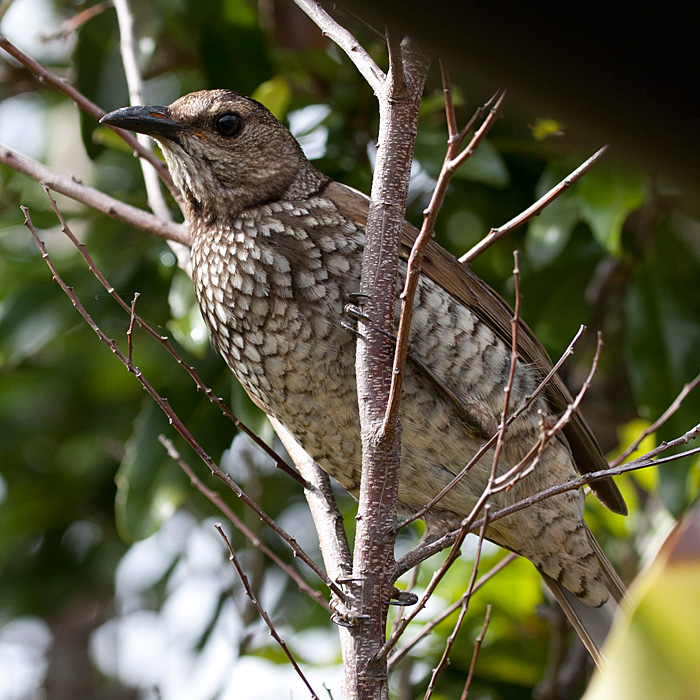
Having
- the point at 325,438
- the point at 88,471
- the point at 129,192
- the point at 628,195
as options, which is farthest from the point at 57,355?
the point at 628,195

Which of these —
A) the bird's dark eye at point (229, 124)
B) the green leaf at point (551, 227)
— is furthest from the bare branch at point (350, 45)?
the green leaf at point (551, 227)

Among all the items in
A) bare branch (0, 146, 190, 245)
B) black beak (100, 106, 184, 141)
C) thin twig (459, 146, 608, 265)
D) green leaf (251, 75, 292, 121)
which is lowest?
thin twig (459, 146, 608, 265)

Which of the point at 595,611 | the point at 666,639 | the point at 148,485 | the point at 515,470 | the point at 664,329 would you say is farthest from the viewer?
the point at 664,329

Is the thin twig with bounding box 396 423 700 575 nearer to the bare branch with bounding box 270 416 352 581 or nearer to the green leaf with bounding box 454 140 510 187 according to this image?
the bare branch with bounding box 270 416 352 581

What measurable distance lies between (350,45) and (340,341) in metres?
0.73

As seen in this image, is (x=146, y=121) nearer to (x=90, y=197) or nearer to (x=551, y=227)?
(x=90, y=197)

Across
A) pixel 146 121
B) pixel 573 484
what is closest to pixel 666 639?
pixel 573 484

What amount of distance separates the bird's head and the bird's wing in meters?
0.17

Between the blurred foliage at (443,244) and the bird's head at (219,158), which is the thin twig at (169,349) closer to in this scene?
the bird's head at (219,158)

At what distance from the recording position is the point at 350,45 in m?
2.11

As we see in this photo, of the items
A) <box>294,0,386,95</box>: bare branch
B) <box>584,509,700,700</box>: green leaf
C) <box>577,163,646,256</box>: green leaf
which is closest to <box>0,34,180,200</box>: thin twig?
<box>294,0,386,95</box>: bare branch

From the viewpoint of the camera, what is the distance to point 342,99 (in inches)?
143

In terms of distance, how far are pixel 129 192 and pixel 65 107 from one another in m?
1.45

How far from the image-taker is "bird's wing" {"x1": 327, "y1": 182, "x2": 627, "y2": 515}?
2535mm
